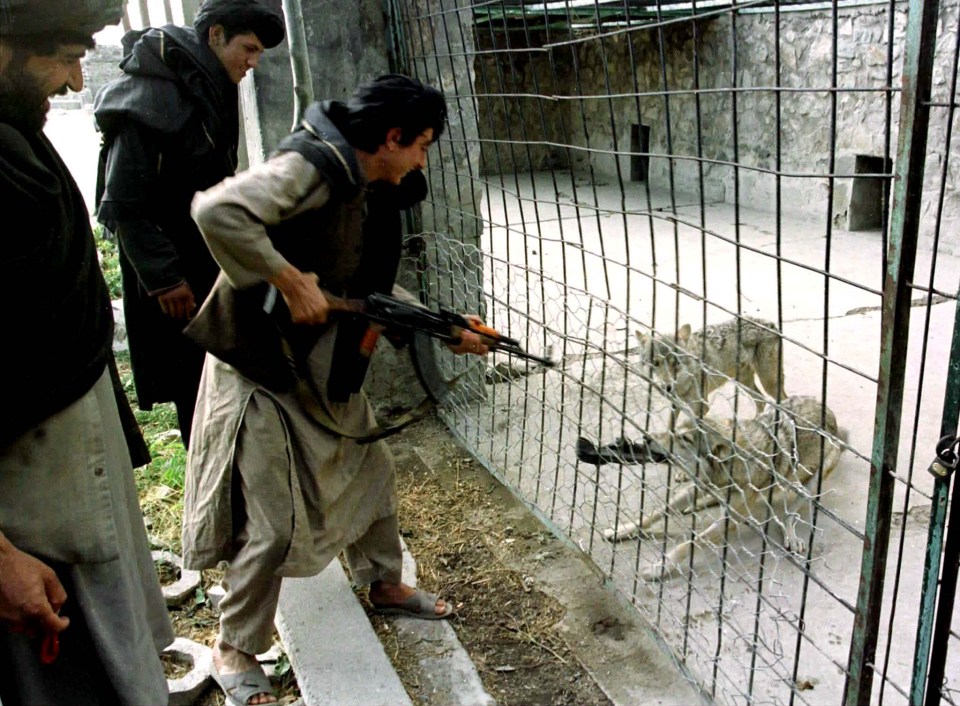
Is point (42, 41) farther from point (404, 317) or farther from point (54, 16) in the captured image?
point (404, 317)

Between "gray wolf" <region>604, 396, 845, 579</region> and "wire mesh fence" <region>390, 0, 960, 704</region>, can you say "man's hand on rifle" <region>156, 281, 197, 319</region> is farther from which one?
"gray wolf" <region>604, 396, 845, 579</region>

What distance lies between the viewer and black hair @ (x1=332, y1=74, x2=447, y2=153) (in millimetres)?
2305

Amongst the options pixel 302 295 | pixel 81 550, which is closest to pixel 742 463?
pixel 302 295

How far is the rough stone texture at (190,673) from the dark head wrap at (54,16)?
186 cm

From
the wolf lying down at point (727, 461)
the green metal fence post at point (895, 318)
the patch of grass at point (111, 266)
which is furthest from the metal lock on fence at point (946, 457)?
the patch of grass at point (111, 266)

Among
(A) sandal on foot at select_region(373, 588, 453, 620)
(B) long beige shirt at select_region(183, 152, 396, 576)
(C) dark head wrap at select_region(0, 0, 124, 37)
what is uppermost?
(C) dark head wrap at select_region(0, 0, 124, 37)

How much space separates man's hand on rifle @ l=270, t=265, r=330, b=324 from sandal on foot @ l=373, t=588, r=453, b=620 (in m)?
1.24

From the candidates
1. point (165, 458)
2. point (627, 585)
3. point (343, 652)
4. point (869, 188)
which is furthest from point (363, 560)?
point (869, 188)

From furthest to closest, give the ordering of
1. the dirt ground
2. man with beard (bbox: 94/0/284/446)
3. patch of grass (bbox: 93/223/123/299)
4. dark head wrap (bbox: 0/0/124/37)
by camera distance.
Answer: patch of grass (bbox: 93/223/123/299)
man with beard (bbox: 94/0/284/446)
the dirt ground
dark head wrap (bbox: 0/0/124/37)

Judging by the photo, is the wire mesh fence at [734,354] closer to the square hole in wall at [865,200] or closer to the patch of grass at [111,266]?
the square hole in wall at [865,200]

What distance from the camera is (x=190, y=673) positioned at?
9.12 ft

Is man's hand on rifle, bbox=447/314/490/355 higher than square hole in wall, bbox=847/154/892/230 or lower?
higher

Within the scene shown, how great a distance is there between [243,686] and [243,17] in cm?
241

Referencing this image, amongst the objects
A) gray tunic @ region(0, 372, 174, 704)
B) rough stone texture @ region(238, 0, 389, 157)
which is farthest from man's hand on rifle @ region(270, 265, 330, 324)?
rough stone texture @ region(238, 0, 389, 157)
